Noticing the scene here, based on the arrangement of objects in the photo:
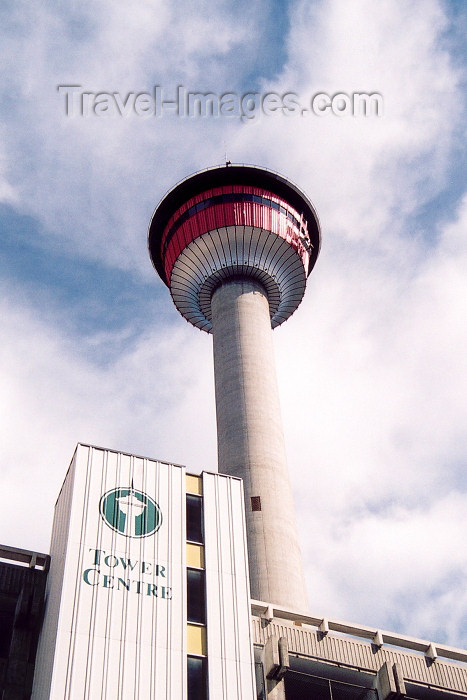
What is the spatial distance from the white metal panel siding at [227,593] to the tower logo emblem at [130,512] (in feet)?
9.28

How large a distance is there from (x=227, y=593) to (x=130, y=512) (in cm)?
575

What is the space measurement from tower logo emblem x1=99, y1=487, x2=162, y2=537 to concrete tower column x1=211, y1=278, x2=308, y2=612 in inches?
749

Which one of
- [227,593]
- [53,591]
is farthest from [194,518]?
[53,591]

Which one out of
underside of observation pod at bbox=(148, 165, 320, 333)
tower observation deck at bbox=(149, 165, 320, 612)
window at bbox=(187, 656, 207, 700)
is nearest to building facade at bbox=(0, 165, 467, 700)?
window at bbox=(187, 656, 207, 700)

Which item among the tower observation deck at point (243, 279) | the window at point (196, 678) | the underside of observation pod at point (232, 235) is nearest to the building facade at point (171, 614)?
the window at point (196, 678)

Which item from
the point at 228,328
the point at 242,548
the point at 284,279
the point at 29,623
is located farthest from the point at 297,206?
the point at 29,623

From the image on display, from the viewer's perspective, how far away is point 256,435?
184 ft

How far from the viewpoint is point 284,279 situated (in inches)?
2734

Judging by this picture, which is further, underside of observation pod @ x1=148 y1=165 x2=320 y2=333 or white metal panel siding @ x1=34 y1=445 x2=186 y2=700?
underside of observation pod @ x1=148 y1=165 x2=320 y2=333

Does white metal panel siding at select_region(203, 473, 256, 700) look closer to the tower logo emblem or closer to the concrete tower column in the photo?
the tower logo emblem

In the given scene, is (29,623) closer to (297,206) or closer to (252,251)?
(252,251)

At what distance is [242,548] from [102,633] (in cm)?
845

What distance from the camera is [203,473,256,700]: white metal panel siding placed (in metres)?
28.8

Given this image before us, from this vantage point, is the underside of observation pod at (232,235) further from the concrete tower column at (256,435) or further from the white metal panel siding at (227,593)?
the white metal panel siding at (227,593)
